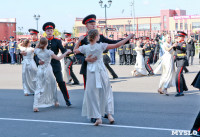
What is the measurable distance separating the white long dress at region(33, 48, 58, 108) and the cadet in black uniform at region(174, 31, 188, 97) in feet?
12.6

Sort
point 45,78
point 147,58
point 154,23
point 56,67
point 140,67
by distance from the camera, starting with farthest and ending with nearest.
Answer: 1. point 154,23
2. point 147,58
3. point 140,67
4. point 56,67
5. point 45,78

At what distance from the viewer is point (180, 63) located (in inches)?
444

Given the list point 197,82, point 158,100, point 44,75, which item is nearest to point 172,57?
point 158,100

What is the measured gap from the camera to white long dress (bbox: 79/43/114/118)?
284 inches

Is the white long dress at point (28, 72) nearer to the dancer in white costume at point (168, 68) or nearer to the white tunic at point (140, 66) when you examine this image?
the dancer in white costume at point (168, 68)

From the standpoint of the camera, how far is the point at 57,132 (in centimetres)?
671

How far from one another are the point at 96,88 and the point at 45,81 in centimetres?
230

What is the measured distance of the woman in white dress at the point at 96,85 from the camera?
23.7 feet

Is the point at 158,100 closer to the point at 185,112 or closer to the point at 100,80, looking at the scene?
the point at 185,112

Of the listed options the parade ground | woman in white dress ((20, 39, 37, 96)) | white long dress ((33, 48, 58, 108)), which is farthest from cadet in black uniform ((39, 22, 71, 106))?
woman in white dress ((20, 39, 37, 96))

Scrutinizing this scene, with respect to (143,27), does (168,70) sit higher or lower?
lower

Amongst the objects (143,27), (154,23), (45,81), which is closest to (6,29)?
(143,27)

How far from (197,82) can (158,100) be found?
15.1ft

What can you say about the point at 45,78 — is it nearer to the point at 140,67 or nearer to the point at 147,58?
the point at 140,67
